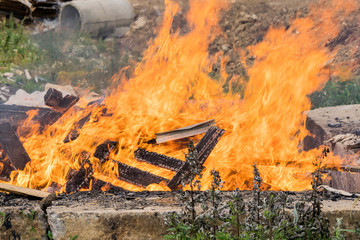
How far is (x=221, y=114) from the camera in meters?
4.47

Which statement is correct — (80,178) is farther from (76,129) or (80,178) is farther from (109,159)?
(76,129)

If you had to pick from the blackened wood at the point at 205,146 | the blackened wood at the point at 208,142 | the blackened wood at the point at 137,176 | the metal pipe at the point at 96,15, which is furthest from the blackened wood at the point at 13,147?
the metal pipe at the point at 96,15

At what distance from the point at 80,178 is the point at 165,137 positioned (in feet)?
2.86

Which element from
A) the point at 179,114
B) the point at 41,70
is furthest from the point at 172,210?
the point at 41,70

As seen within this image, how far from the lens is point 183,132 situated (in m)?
3.95

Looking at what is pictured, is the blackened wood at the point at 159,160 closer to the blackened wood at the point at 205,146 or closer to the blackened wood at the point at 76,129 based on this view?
the blackened wood at the point at 205,146

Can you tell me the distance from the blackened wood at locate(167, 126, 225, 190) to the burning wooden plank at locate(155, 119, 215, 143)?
0.17 meters

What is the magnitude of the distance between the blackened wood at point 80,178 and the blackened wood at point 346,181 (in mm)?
1936

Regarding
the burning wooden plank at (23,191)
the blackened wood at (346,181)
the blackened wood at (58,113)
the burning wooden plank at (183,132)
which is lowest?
the burning wooden plank at (23,191)

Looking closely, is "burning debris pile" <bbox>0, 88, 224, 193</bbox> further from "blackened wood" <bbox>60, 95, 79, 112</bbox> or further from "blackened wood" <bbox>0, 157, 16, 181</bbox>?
"blackened wood" <bbox>60, 95, 79, 112</bbox>

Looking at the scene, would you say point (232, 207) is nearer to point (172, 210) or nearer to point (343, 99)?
point (172, 210)

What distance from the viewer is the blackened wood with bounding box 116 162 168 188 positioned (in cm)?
345

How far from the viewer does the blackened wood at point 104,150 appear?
3.64 metres

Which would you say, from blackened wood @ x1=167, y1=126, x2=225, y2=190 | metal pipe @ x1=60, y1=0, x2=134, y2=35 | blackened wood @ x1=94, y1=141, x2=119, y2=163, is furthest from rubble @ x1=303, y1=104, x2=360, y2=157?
metal pipe @ x1=60, y1=0, x2=134, y2=35
